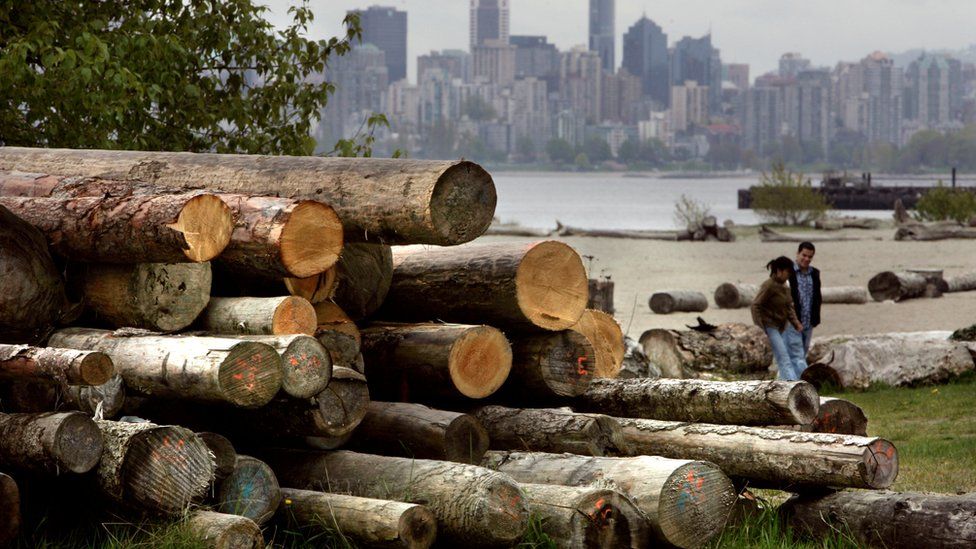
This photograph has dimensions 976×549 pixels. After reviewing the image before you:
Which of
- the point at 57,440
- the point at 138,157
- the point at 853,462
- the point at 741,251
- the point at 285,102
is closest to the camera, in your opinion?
the point at 57,440

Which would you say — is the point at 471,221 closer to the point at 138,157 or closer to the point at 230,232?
the point at 230,232

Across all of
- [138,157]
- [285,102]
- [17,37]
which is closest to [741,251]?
[285,102]

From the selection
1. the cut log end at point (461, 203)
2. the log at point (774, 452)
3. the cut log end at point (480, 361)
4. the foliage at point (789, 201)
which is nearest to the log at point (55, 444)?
the cut log end at point (461, 203)

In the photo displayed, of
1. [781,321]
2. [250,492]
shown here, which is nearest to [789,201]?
[781,321]

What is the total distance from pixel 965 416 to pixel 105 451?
29.4 ft

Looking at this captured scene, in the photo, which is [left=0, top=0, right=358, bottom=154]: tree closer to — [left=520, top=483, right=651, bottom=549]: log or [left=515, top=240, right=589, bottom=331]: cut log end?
[left=515, top=240, right=589, bottom=331]: cut log end

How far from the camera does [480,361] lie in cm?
705

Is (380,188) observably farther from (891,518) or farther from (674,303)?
(674,303)

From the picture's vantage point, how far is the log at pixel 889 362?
1428 centimetres

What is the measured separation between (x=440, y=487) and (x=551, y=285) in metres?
1.79

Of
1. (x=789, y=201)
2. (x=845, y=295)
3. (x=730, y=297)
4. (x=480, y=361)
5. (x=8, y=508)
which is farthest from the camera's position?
(x=789, y=201)

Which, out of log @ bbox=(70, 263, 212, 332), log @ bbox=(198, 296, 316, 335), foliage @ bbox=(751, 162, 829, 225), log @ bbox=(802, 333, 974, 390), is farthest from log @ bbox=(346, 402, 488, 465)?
foliage @ bbox=(751, 162, 829, 225)

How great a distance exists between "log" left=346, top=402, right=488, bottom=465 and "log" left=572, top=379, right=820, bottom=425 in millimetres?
1108

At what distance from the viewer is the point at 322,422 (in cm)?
609
